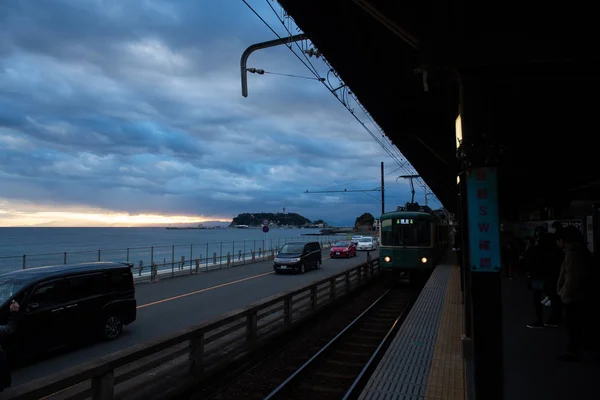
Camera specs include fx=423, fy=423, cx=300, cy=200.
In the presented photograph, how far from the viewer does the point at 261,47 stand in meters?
7.64

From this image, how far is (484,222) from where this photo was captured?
397 cm

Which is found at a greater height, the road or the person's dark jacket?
the person's dark jacket

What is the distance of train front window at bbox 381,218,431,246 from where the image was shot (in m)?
17.8

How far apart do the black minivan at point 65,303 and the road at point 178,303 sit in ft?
1.12

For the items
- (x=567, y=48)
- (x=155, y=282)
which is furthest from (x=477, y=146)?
(x=155, y=282)

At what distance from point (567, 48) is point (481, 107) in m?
1.01

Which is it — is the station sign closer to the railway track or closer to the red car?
the railway track

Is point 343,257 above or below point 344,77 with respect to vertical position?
below

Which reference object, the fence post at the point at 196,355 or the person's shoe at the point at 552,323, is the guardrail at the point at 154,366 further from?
the person's shoe at the point at 552,323

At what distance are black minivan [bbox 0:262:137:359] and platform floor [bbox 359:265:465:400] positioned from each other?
5.80 metres

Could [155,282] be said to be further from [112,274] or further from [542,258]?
[542,258]

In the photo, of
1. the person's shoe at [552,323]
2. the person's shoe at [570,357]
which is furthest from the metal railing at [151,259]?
the person's shoe at [570,357]

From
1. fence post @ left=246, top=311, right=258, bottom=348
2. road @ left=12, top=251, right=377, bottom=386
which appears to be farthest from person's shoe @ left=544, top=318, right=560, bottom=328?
road @ left=12, top=251, right=377, bottom=386

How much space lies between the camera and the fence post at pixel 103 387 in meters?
4.39
